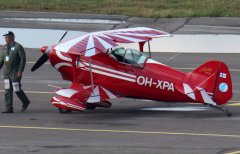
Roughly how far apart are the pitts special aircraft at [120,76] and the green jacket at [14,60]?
736 mm

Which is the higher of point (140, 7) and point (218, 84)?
point (218, 84)

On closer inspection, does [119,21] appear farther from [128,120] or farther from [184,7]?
[128,120]

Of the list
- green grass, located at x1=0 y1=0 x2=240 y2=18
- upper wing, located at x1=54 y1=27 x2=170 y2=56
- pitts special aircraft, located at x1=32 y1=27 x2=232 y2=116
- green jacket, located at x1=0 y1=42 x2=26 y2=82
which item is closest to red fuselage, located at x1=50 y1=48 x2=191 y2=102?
pitts special aircraft, located at x1=32 y1=27 x2=232 y2=116

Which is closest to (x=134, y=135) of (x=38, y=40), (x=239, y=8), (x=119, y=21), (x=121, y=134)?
(x=121, y=134)

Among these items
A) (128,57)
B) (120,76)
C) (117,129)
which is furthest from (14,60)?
(117,129)

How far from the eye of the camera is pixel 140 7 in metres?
42.5

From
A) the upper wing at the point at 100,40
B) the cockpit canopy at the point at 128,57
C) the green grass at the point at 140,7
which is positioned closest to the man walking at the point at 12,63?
the upper wing at the point at 100,40

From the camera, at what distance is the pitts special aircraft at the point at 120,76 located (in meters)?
20.9

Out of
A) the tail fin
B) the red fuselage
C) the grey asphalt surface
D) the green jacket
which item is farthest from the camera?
the green jacket

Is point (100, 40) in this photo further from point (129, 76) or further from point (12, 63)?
point (12, 63)

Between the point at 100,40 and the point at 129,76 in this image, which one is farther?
the point at 129,76

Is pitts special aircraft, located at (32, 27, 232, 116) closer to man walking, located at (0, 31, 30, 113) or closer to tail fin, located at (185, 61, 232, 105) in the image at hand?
tail fin, located at (185, 61, 232, 105)

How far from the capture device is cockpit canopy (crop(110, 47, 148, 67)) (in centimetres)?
2174

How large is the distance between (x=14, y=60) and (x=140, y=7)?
21.1 m
